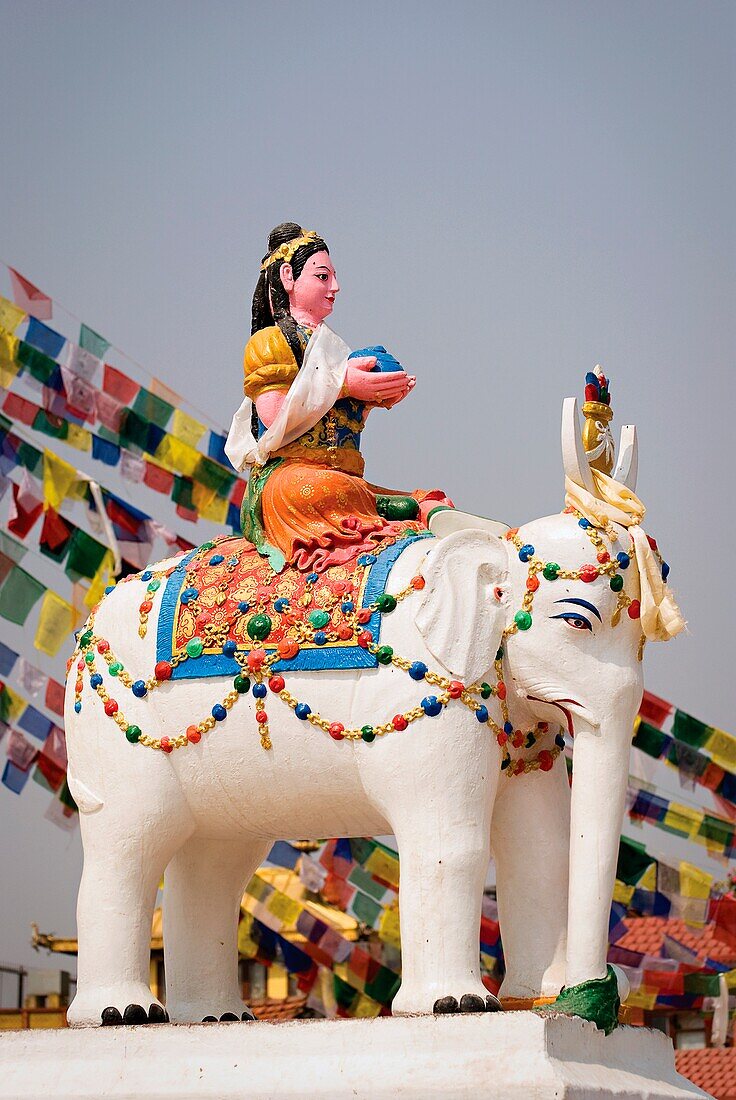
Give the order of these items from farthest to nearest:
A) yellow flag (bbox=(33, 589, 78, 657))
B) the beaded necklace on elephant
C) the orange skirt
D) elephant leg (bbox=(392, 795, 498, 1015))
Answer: yellow flag (bbox=(33, 589, 78, 657)) < the orange skirt < the beaded necklace on elephant < elephant leg (bbox=(392, 795, 498, 1015))

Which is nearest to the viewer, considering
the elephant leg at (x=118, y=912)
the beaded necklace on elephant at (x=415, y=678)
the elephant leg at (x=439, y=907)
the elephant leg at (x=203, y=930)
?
the elephant leg at (x=439, y=907)

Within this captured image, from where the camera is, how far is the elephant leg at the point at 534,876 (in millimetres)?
6066

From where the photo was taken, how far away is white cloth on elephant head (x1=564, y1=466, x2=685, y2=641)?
19.0ft

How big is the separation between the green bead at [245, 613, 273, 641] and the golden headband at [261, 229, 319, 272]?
1.50m

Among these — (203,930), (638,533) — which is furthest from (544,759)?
(203,930)

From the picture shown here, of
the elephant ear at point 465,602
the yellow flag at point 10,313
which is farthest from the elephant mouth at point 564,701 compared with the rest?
the yellow flag at point 10,313

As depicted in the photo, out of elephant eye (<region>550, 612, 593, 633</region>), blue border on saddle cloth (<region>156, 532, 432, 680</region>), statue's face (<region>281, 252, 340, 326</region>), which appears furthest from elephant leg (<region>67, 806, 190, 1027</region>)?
statue's face (<region>281, 252, 340, 326</region>)

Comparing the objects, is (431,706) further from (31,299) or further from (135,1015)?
(31,299)

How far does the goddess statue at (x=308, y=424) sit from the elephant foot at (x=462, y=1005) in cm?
157

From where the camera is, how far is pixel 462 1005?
18.1 feet

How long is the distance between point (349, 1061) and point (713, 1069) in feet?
30.7

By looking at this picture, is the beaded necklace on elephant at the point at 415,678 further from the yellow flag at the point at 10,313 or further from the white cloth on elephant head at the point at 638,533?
the yellow flag at the point at 10,313

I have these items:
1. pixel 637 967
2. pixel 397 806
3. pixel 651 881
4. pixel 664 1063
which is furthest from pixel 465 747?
pixel 637 967

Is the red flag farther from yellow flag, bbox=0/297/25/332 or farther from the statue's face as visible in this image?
the statue's face
